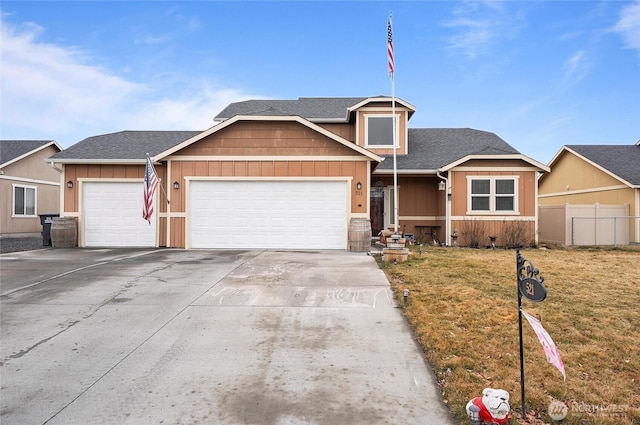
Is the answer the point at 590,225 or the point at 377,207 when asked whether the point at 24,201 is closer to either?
the point at 377,207

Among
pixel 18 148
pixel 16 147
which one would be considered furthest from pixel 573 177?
pixel 16 147

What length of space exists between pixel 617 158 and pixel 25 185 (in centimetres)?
3058

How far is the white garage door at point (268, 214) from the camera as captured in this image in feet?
41.1

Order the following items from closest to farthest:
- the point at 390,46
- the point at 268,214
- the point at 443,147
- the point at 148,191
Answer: the point at 390,46 < the point at 148,191 < the point at 268,214 < the point at 443,147

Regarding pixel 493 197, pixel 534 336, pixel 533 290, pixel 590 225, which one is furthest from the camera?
pixel 590 225

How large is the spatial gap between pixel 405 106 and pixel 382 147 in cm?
200

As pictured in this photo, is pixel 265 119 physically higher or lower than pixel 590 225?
higher

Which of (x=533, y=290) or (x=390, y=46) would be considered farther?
(x=390, y=46)

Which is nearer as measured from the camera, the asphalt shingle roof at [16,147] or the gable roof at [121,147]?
the gable roof at [121,147]

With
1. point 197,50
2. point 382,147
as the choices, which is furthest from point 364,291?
point 197,50

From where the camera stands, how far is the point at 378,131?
16906mm

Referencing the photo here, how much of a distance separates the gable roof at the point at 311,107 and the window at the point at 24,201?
10.8 m

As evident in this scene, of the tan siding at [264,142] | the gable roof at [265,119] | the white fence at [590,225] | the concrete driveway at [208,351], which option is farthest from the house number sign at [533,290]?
the white fence at [590,225]

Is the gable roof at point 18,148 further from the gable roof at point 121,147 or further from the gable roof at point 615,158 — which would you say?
the gable roof at point 615,158
